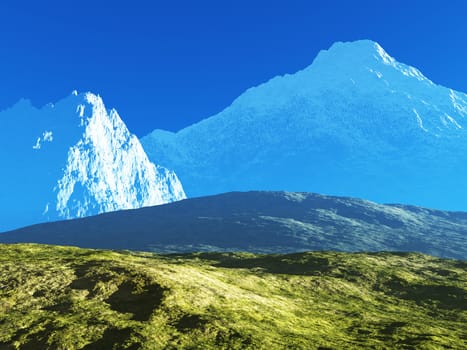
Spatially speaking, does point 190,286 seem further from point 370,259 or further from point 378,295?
point 370,259

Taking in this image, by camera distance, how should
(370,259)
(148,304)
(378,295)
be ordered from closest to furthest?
(148,304)
(378,295)
(370,259)

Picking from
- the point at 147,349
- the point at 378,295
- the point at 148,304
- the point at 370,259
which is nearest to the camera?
the point at 147,349

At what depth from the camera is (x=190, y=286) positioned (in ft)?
159

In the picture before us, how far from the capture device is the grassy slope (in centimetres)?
3556

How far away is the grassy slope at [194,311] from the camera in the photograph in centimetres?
3556

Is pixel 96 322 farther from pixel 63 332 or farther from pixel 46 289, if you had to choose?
pixel 46 289

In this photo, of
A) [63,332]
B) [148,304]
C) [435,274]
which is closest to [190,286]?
[148,304]

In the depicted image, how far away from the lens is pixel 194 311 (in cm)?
4156

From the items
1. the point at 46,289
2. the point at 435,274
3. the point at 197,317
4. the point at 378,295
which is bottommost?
the point at 197,317

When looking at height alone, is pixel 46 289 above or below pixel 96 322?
above

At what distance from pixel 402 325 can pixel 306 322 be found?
10.2 metres

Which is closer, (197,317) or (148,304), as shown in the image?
(197,317)

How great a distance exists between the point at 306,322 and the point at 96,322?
18.9 m

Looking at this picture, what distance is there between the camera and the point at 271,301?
53156 millimetres
